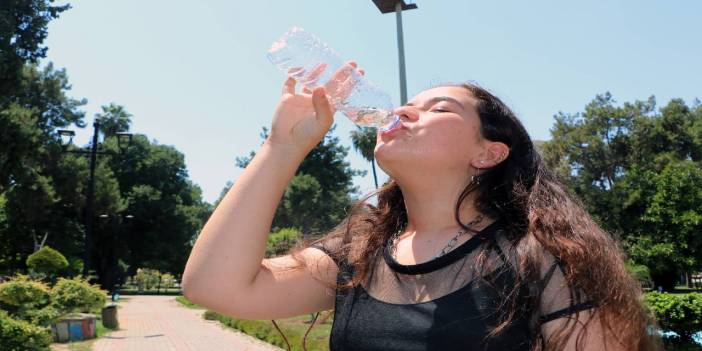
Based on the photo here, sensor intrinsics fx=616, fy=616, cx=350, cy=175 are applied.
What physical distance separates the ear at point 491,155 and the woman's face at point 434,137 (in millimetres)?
13

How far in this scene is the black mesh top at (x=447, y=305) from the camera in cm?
152

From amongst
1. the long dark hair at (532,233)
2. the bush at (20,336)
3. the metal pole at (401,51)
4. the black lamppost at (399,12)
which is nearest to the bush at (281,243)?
the long dark hair at (532,233)

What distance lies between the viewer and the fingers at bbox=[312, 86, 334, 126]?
197 cm

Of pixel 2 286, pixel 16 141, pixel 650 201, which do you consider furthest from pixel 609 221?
pixel 2 286

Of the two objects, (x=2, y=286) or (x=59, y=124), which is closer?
(x=2, y=286)

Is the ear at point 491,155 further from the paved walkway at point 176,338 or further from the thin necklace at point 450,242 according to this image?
the paved walkway at point 176,338

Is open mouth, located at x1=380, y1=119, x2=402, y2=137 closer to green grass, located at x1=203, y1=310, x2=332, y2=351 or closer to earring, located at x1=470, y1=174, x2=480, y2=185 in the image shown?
earring, located at x1=470, y1=174, x2=480, y2=185

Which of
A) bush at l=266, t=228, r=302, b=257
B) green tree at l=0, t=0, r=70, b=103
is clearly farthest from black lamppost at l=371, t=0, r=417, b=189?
green tree at l=0, t=0, r=70, b=103

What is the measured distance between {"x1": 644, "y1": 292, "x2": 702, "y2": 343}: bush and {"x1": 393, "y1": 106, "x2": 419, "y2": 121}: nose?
32.5 ft

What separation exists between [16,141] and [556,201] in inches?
934

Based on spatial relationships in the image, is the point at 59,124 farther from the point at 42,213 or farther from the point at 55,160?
the point at 42,213

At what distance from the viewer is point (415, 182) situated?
1.91 meters

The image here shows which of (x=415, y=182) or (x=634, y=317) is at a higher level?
(x=415, y=182)

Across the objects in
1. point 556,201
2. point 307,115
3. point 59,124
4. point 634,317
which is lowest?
point 634,317
